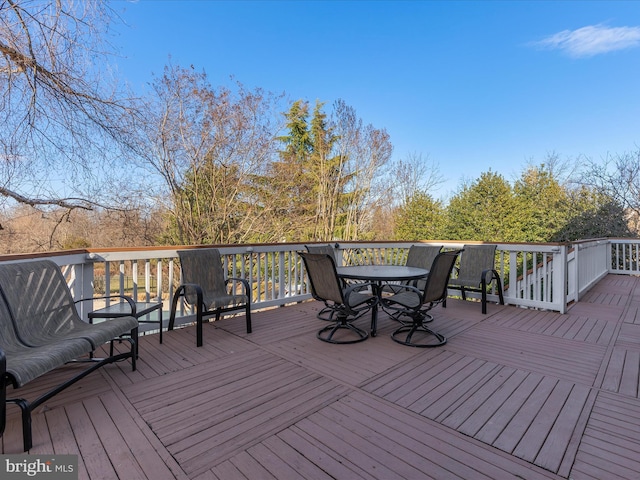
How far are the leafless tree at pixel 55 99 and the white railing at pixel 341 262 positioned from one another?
1.91 m

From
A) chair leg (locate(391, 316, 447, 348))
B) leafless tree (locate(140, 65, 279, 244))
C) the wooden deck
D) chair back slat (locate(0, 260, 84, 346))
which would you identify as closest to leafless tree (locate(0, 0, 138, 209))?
leafless tree (locate(140, 65, 279, 244))

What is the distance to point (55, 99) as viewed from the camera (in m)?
4.77

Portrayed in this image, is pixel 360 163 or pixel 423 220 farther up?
pixel 360 163

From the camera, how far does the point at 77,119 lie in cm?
509

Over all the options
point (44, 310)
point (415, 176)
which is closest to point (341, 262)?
point (44, 310)

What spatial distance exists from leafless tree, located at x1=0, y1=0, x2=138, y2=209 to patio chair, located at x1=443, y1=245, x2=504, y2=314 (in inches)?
240

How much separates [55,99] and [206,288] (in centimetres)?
393

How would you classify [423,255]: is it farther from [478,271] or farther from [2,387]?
[2,387]

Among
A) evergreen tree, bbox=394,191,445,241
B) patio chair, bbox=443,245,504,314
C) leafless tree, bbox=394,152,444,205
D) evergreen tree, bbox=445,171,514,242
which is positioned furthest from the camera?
leafless tree, bbox=394,152,444,205

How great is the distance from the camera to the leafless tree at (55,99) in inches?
163

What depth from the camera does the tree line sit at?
4590mm

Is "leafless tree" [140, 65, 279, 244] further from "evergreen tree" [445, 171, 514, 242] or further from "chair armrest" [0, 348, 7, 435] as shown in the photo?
"chair armrest" [0, 348, 7, 435]

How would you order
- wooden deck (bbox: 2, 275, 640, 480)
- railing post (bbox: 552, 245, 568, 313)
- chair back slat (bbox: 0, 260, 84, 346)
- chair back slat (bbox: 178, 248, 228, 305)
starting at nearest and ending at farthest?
wooden deck (bbox: 2, 275, 640, 480)
chair back slat (bbox: 0, 260, 84, 346)
chair back slat (bbox: 178, 248, 228, 305)
railing post (bbox: 552, 245, 568, 313)

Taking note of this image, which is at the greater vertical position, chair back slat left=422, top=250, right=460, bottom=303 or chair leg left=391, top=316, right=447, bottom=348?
chair back slat left=422, top=250, right=460, bottom=303
